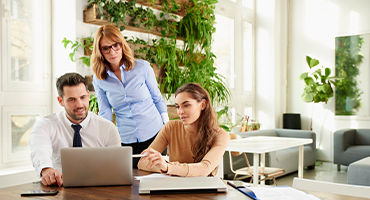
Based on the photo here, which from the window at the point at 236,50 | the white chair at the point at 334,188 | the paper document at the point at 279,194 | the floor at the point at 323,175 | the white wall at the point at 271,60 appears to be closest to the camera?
the paper document at the point at 279,194

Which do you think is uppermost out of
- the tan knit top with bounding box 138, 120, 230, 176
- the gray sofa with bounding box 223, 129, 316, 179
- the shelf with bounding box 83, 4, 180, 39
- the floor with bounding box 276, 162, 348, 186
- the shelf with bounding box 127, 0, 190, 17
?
the shelf with bounding box 127, 0, 190, 17

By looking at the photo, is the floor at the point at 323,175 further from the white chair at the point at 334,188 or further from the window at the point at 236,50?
the white chair at the point at 334,188

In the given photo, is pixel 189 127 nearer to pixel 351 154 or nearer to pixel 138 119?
pixel 138 119

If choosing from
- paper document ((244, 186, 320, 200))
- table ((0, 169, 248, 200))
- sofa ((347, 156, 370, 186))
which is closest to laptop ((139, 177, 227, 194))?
table ((0, 169, 248, 200))

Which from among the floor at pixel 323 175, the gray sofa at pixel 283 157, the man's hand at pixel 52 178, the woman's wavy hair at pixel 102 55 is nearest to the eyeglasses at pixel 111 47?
the woman's wavy hair at pixel 102 55

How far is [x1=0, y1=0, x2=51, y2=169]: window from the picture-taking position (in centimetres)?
309

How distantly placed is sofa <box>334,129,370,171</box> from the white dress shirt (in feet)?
14.9

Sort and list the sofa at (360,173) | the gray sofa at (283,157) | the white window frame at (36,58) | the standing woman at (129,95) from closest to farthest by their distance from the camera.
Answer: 1. the standing woman at (129,95)
2. the white window frame at (36,58)
3. the sofa at (360,173)
4. the gray sofa at (283,157)

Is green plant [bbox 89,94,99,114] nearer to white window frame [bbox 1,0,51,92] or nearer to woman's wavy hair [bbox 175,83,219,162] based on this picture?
white window frame [bbox 1,0,51,92]

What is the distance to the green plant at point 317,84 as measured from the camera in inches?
248

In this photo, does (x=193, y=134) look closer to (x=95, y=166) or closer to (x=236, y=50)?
(x=95, y=166)

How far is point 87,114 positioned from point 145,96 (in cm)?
64

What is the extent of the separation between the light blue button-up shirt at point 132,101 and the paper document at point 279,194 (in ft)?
3.80

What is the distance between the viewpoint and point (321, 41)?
673 centimetres
